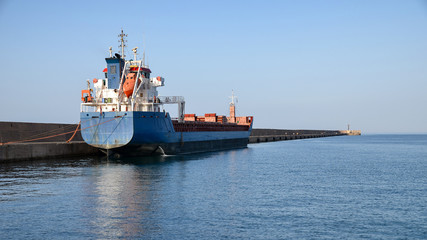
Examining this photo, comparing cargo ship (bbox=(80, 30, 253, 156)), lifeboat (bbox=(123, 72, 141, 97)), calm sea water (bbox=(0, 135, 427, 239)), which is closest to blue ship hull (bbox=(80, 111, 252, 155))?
cargo ship (bbox=(80, 30, 253, 156))

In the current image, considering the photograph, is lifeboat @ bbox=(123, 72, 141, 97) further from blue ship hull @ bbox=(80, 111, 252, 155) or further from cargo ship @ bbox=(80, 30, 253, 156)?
blue ship hull @ bbox=(80, 111, 252, 155)

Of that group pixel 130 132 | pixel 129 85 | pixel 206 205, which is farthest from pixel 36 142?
pixel 206 205

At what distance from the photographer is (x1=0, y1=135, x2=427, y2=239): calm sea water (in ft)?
39.3

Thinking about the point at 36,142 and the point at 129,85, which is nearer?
the point at 129,85

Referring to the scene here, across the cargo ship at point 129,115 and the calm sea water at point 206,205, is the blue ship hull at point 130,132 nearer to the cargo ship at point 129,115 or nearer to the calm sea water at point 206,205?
the cargo ship at point 129,115

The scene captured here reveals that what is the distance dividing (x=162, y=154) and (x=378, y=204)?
25.0 meters

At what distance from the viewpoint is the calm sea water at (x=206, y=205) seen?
12.0m

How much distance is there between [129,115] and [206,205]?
17867mm

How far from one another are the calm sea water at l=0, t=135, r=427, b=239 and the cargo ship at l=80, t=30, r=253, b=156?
23.4 ft

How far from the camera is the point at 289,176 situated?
25.1m

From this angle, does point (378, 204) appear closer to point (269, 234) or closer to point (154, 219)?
point (269, 234)

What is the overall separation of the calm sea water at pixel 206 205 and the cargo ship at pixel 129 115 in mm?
7144

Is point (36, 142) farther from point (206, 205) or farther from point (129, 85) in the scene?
point (206, 205)

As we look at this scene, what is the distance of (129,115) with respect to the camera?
3161 cm
